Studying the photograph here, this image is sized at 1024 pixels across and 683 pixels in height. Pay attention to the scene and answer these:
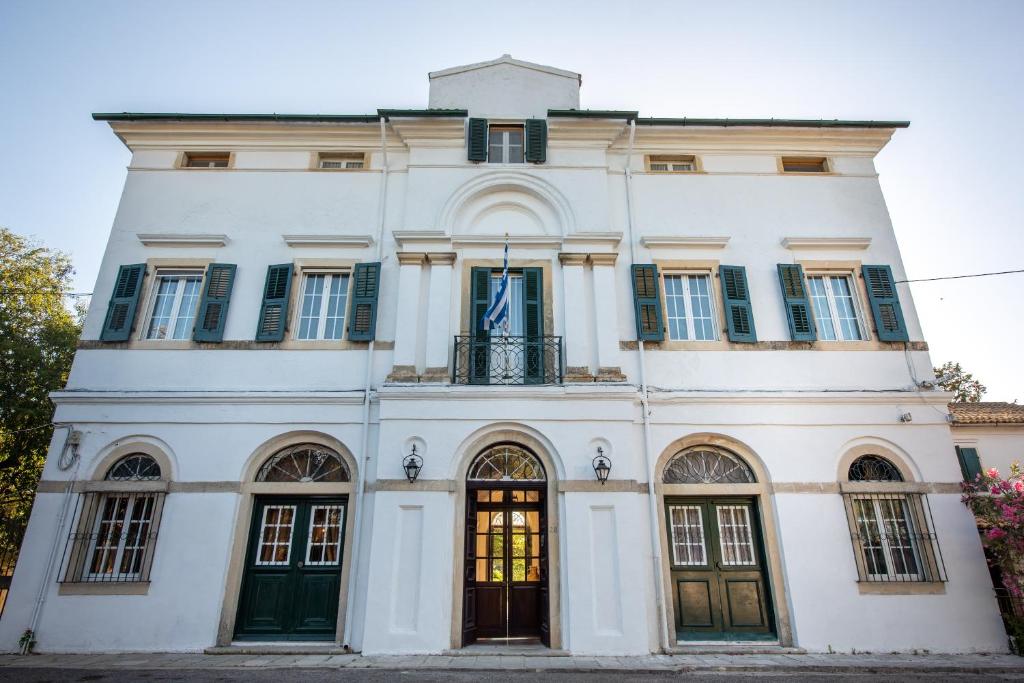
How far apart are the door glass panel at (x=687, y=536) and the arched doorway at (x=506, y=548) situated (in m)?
2.23

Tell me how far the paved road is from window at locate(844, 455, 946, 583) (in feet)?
5.32

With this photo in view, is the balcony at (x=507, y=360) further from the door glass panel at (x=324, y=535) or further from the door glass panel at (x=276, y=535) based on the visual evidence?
the door glass panel at (x=276, y=535)

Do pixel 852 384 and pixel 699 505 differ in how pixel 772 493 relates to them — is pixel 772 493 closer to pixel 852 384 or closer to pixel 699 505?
pixel 699 505

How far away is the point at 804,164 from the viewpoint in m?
11.6

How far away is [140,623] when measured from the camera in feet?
27.1

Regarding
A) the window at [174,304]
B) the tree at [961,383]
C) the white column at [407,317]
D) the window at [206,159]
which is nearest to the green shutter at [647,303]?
the white column at [407,317]

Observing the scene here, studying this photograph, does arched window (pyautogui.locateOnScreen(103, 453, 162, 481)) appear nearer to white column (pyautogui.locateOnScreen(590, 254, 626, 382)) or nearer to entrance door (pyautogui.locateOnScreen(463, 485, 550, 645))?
entrance door (pyautogui.locateOnScreen(463, 485, 550, 645))

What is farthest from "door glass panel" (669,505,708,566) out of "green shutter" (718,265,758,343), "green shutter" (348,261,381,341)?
"green shutter" (348,261,381,341)

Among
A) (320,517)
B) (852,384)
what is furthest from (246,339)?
(852,384)

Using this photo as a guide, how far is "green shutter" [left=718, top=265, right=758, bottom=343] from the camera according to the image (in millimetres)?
9867

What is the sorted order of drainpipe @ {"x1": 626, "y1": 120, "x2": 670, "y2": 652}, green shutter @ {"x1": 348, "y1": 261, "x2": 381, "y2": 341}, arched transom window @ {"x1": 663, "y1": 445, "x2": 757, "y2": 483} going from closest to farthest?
drainpipe @ {"x1": 626, "y1": 120, "x2": 670, "y2": 652}, arched transom window @ {"x1": 663, "y1": 445, "x2": 757, "y2": 483}, green shutter @ {"x1": 348, "y1": 261, "x2": 381, "y2": 341}

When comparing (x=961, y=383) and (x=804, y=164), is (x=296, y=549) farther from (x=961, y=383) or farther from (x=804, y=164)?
(x=961, y=383)

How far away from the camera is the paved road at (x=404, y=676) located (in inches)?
264

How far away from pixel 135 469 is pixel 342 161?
280 inches
